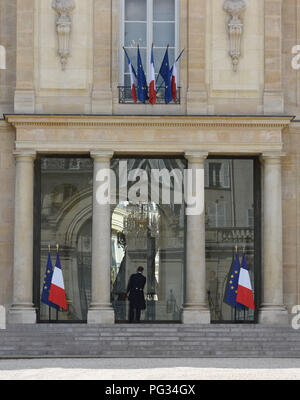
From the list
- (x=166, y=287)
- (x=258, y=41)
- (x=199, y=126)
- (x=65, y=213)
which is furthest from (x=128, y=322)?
(x=258, y=41)

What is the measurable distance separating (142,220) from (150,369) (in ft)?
32.8

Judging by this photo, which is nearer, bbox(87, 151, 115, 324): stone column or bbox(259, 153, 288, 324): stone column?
bbox(87, 151, 115, 324): stone column

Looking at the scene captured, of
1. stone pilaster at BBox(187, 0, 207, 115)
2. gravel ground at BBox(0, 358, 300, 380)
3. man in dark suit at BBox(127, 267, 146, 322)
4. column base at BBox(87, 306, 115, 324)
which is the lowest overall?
gravel ground at BBox(0, 358, 300, 380)

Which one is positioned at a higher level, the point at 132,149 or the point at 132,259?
the point at 132,149

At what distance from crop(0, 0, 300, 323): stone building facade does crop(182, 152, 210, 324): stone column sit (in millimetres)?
Result: 42

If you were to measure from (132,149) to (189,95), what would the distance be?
2366 mm

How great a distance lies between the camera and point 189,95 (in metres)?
36.5

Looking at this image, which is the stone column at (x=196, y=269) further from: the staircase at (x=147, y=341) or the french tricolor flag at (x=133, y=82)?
the french tricolor flag at (x=133, y=82)

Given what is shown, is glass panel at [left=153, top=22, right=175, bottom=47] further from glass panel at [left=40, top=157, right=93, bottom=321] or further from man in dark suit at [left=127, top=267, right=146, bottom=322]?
man in dark suit at [left=127, top=267, right=146, bottom=322]

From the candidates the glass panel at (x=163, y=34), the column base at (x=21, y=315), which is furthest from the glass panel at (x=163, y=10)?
the column base at (x=21, y=315)

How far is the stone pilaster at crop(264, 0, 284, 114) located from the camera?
36.7m

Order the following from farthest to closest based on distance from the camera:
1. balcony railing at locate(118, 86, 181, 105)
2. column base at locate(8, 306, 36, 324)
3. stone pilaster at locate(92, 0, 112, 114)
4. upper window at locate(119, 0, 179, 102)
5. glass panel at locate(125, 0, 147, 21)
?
1. glass panel at locate(125, 0, 147, 21)
2. upper window at locate(119, 0, 179, 102)
3. balcony railing at locate(118, 86, 181, 105)
4. stone pilaster at locate(92, 0, 112, 114)
5. column base at locate(8, 306, 36, 324)

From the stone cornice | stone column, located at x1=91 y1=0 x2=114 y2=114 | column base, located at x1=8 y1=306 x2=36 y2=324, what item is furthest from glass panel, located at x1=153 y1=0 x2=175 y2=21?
column base, located at x1=8 y1=306 x2=36 y2=324

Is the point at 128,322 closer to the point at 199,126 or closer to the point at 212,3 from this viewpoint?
the point at 199,126
